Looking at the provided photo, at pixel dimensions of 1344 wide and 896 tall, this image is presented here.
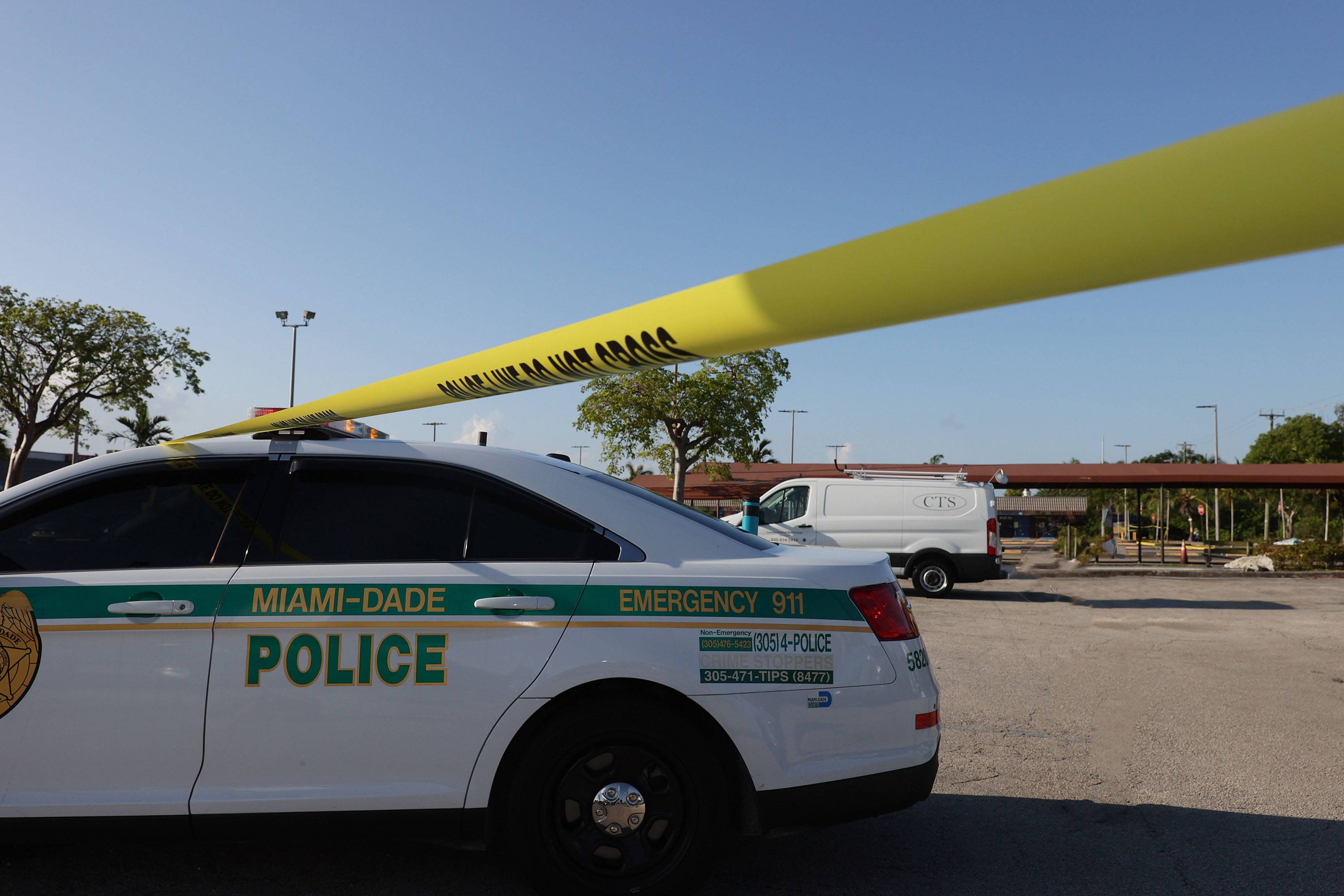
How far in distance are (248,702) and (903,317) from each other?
107 inches

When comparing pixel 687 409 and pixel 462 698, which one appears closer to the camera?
pixel 462 698

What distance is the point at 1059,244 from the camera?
3.47 ft

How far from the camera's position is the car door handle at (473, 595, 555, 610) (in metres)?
3.12

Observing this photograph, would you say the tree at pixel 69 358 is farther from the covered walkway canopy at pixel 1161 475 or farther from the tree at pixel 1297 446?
the tree at pixel 1297 446

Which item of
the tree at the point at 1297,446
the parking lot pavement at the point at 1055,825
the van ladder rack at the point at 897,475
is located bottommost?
the parking lot pavement at the point at 1055,825

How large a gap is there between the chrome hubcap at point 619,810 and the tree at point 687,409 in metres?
27.7

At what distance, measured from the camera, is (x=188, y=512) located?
11.1 feet

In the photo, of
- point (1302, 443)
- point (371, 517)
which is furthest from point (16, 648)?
point (1302, 443)

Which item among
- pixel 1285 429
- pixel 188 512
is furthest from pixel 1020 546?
pixel 188 512

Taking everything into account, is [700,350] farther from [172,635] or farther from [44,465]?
[44,465]

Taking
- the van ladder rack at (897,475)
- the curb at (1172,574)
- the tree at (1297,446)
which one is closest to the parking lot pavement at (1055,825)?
the van ladder rack at (897,475)

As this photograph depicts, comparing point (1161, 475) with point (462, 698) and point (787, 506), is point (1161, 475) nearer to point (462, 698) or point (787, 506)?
point (787, 506)

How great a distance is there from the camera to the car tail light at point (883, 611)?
10.7ft

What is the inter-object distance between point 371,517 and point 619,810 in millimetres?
1374
